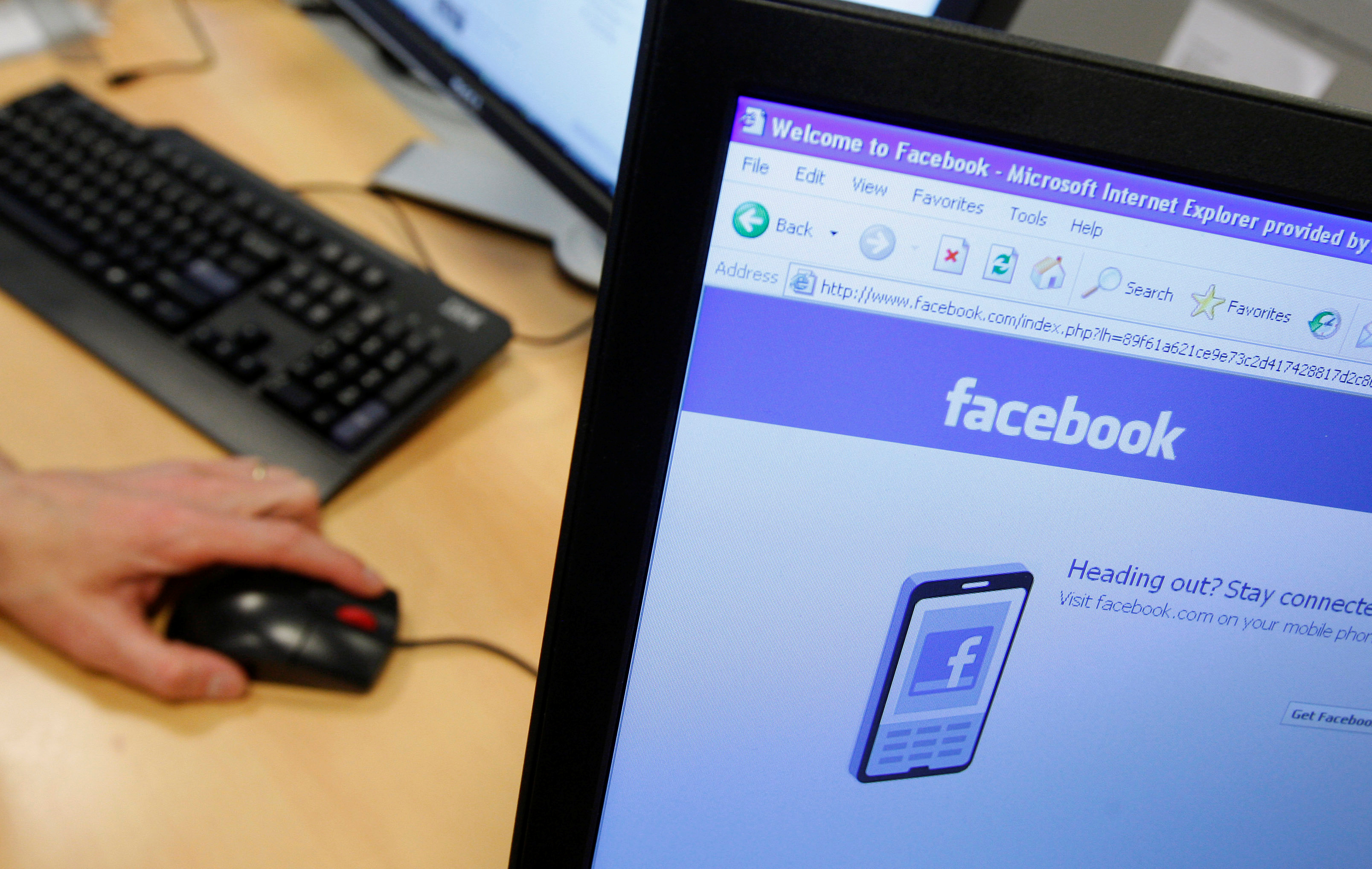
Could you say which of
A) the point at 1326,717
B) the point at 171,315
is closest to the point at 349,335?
the point at 171,315

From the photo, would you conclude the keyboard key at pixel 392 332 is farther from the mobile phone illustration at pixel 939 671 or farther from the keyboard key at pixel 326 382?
the mobile phone illustration at pixel 939 671

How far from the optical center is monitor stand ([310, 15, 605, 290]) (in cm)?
76

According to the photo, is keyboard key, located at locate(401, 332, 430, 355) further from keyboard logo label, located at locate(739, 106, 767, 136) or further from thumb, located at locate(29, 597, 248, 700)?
keyboard logo label, located at locate(739, 106, 767, 136)

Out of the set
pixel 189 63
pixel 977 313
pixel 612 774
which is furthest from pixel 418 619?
pixel 189 63

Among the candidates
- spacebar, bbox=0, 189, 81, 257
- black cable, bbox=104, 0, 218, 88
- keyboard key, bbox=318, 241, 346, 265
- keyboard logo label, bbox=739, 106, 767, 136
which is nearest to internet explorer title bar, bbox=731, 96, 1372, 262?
keyboard logo label, bbox=739, 106, 767, 136

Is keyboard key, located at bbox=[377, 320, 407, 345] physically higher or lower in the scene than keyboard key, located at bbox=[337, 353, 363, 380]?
higher

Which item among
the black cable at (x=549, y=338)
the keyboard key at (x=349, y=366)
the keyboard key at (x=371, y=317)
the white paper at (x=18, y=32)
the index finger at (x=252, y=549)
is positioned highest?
the white paper at (x=18, y=32)

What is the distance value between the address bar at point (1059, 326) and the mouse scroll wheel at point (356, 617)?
334mm

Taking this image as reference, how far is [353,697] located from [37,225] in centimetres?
43

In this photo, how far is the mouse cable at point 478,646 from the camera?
519mm

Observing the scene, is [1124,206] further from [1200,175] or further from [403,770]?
[403,770]

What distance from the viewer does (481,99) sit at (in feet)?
2.30

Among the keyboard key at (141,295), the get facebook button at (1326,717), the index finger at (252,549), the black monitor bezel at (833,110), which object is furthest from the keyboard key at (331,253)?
the get facebook button at (1326,717)

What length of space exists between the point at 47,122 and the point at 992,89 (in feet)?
2.49
